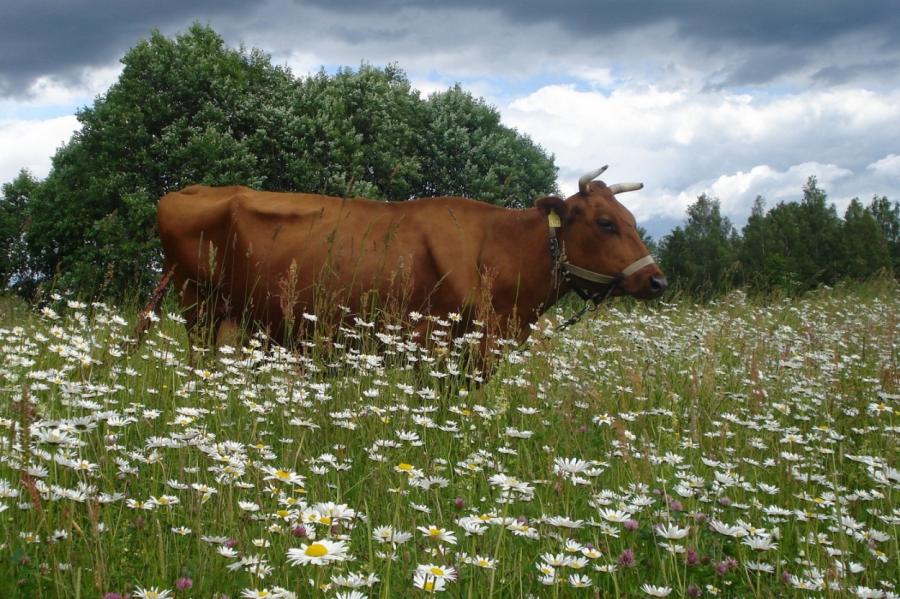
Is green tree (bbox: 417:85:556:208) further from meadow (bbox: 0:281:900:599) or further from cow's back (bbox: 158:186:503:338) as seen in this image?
meadow (bbox: 0:281:900:599)

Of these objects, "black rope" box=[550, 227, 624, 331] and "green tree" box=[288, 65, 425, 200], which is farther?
"green tree" box=[288, 65, 425, 200]

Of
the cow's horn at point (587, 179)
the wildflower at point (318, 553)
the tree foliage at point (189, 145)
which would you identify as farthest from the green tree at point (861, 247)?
the wildflower at point (318, 553)

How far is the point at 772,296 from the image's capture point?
1424 cm

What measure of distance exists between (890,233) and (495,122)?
76391 millimetres

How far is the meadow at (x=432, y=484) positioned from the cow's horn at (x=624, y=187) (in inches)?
70.2

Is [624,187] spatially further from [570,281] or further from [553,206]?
[570,281]

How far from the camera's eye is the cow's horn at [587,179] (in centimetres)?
775

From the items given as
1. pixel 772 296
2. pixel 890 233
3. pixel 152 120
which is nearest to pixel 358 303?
pixel 772 296

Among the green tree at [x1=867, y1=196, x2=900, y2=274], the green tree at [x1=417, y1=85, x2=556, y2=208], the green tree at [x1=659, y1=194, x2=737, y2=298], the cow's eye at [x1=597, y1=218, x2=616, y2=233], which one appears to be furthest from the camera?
the green tree at [x1=867, y1=196, x2=900, y2=274]

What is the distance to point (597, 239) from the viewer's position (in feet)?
24.7

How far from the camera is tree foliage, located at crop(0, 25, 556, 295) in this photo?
16500 mm

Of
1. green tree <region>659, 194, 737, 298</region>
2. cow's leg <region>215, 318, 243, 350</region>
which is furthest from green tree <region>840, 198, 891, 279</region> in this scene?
cow's leg <region>215, 318, 243, 350</region>

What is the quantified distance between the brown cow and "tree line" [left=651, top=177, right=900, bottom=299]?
39.2 m

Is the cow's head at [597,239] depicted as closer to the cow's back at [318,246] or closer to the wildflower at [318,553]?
the cow's back at [318,246]
